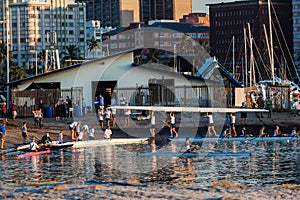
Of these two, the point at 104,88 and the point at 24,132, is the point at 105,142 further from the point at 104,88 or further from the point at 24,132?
the point at 104,88

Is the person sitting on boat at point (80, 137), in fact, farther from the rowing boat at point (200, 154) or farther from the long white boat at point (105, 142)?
the rowing boat at point (200, 154)

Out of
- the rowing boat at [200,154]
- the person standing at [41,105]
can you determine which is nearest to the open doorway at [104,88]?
the person standing at [41,105]

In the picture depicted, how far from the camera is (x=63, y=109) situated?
203 feet

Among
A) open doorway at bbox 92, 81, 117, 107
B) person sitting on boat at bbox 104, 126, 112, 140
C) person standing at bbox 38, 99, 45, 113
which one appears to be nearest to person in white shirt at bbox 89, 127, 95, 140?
person sitting on boat at bbox 104, 126, 112, 140

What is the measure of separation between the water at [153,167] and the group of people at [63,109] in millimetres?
12890

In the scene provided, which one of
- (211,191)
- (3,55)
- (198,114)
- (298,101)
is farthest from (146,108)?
(3,55)

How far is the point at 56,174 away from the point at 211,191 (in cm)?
1022

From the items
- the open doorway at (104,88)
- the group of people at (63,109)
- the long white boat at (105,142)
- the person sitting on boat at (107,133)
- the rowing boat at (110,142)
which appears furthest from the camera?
the open doorway at (104,88)

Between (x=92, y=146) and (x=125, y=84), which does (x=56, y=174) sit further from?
(x=125, y=84)

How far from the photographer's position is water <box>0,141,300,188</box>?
3381 cm

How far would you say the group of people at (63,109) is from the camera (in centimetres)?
6172

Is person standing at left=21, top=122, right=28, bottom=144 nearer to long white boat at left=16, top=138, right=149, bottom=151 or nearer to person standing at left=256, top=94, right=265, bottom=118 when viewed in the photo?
long white boat at left=16, top=138, right=149, bottom=151

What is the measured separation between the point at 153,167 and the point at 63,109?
77.9 ft

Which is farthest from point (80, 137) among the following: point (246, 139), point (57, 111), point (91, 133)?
point (57, 111)
